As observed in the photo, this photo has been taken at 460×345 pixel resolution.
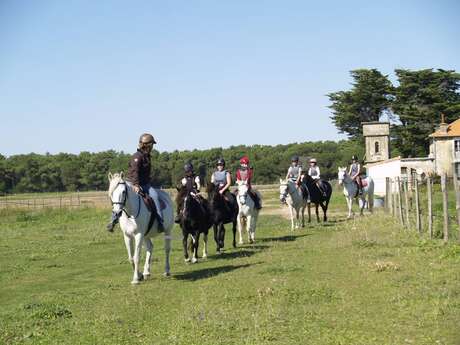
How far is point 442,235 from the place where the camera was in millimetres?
15617

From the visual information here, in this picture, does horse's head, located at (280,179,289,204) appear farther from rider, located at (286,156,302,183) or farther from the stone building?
the stone building

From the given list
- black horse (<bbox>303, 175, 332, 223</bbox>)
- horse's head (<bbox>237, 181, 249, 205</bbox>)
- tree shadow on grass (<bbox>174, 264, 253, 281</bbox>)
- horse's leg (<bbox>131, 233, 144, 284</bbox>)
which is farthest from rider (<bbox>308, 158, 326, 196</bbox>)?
horse's leg (<bbox>131, 233, 144, 284</bbox>)

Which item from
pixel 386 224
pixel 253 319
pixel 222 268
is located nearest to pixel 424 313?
pixel 253 319

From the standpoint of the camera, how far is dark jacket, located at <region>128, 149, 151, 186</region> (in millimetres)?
12391

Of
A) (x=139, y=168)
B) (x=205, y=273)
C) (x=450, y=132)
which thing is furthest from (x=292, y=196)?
(x=450, y=132)

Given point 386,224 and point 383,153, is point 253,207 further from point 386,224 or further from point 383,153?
point 383,153

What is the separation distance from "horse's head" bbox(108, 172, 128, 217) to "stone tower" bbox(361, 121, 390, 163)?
2356 inches

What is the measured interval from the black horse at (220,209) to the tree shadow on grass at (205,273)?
2416mm

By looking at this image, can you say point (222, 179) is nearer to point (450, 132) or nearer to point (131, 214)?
point (131, 214)

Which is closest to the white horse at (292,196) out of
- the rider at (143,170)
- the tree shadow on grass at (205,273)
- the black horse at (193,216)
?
the black horse at (193,216)

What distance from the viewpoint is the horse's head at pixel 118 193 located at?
11.4 meters

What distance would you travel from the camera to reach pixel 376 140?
69.2 metres

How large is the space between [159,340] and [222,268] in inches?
246

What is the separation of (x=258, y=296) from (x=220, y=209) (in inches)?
272
